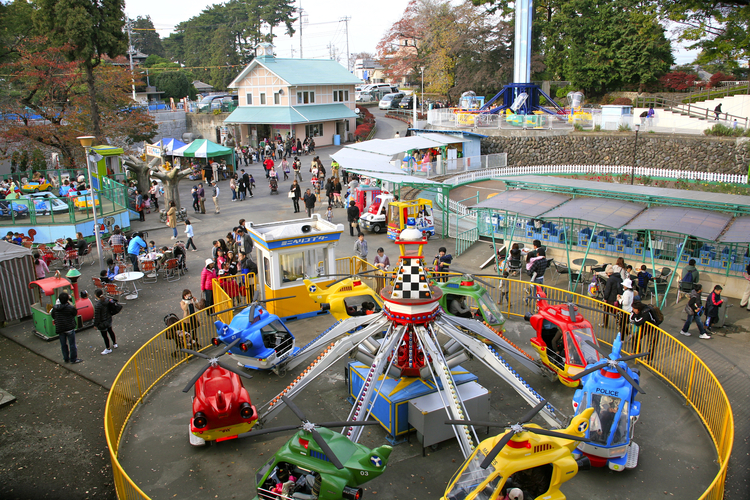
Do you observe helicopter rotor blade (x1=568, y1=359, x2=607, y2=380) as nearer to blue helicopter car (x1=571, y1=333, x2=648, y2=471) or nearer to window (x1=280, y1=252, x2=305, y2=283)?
blue helicopter car (x1=571, y1=333, x2=648, y2=471)

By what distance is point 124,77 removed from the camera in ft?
107

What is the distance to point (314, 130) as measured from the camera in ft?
153

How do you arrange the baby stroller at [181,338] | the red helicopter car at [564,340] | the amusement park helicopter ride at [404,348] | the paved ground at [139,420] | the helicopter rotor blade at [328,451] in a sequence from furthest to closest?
the baby stroller at [181,338] → the red helicopter car at [564,340] → the amusement park helicopter ride at [404,348] → the paved ground at [139,420] → the helicopter rotor blade at [328,451]

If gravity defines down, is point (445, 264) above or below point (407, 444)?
above

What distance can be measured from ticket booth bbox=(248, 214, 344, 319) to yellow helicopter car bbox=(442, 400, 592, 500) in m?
7.16

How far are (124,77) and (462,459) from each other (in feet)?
105

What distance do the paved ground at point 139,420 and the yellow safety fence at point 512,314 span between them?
0.37m

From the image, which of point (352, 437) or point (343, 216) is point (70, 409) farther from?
point (343, 216)

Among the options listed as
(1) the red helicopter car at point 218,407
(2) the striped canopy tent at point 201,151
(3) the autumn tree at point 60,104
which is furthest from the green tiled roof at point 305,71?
(1) the red helicopter car at point 218,407

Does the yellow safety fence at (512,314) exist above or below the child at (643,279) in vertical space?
below

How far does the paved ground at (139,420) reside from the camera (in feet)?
27.6

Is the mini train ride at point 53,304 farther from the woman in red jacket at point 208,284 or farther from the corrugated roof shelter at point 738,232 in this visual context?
the corrugated roof shelter at point 738,232

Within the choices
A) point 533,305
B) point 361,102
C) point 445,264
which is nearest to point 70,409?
point 445,264

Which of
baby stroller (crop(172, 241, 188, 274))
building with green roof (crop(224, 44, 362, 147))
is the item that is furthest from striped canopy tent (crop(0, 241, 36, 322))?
building with green roof (crop(224, 44, 362, 147))
